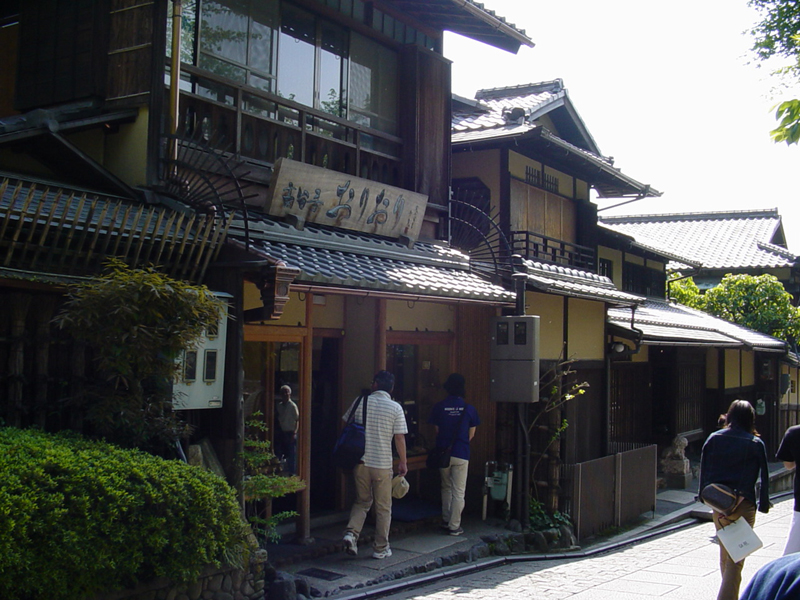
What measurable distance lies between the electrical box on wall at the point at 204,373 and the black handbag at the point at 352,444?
2.21 metres

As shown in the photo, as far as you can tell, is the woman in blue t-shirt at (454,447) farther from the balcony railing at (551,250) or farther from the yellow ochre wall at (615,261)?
the yellow ochre wall at (615,261)

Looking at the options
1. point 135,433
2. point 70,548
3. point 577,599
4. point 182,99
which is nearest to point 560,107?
point 182,99

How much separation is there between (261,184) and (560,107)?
11079mm

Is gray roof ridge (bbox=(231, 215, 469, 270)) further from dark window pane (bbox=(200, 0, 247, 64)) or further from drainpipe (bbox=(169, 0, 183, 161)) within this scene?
dark window pane (bbox=(200, 0, 247, 64))

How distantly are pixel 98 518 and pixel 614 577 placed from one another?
6.69m

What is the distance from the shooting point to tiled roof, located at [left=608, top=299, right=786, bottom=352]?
17.3 metres

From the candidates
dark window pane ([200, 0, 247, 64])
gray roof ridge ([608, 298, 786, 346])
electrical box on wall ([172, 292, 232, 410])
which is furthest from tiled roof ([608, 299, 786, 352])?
electrical box on wall ([172, 292, 232, 410])

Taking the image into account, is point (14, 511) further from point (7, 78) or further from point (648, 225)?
point (648, 225)

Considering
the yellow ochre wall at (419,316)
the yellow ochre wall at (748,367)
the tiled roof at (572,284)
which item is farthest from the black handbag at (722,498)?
the yellow ochre wall at (748,367)

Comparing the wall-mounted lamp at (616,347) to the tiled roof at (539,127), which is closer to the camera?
the tiled roof at (539,127)

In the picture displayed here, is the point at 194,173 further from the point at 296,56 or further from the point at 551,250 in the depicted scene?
the point at 551,250

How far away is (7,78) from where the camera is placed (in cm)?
1042

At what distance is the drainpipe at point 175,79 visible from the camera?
352 inches

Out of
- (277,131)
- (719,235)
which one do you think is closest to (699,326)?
(277,131)
